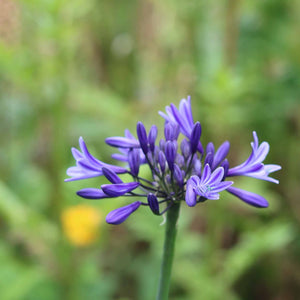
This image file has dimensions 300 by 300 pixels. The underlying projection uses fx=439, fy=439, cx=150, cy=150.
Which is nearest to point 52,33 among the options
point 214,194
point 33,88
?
point 33,88

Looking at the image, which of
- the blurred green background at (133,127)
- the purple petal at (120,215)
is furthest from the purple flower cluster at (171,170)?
the blurred green background at (133,127)

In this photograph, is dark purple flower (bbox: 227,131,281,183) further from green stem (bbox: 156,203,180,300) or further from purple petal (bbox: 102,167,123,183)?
purple petal (bbox: 102,167,123,183)

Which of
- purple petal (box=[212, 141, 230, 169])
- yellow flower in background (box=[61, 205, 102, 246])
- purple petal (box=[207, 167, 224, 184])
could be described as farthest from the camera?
yellow flower in background (box=[61, 205, 102, 246])

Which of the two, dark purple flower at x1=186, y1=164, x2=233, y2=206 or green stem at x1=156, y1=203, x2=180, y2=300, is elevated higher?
dark purple flower at x1=186, y1=164, x2=233, y2=206

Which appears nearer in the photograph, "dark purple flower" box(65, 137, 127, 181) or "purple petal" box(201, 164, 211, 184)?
"purple petal" box(201, 164, 211, 184)

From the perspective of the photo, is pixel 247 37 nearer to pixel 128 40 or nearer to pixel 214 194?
pixel 128 40

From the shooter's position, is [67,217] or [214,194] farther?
[67,217]

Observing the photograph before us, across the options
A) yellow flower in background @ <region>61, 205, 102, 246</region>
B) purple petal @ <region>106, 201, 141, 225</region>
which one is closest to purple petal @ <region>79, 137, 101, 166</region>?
purple petal @ <region>106, 201, 141, 225</region>
